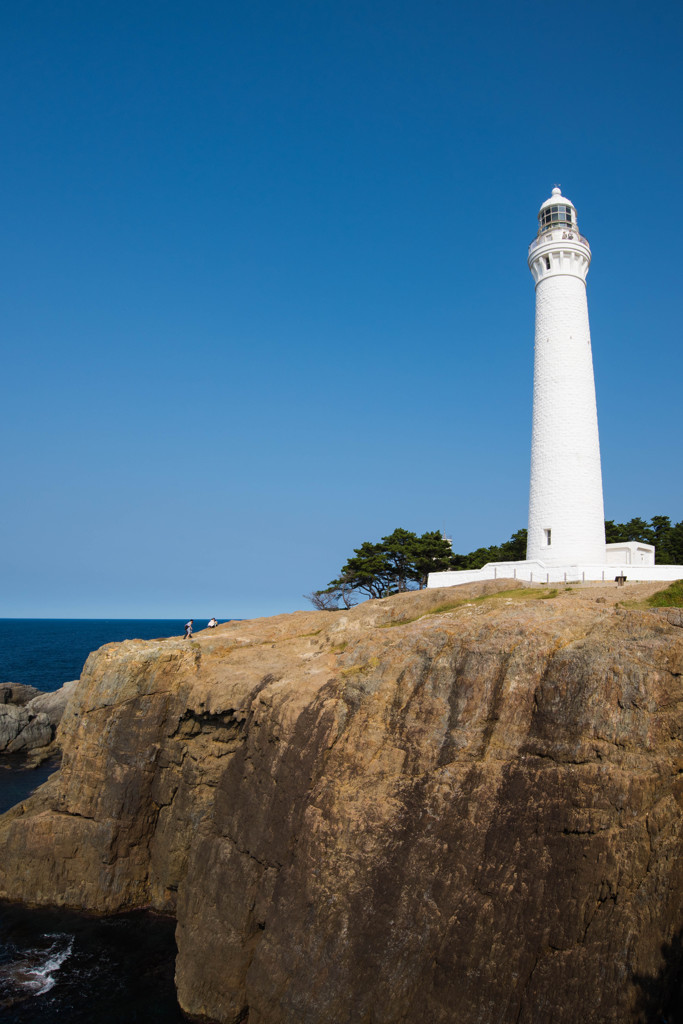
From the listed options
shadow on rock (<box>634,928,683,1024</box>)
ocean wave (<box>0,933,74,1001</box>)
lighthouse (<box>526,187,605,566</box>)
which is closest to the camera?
shadow on rock (<box>634,928,683,1024</box>)

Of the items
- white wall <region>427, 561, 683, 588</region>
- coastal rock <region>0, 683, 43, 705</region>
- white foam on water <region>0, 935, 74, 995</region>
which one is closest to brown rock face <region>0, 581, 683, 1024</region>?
white foam on water <region>0, 935, 74, 995</region>

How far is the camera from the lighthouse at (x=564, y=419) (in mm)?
35875

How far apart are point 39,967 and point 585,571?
28.0 meters

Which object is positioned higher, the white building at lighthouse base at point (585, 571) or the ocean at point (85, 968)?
the white building at lighthouse base at point (585, 571)

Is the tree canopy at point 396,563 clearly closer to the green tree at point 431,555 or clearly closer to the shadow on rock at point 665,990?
the green tree at point 431,555

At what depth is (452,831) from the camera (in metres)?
13.3

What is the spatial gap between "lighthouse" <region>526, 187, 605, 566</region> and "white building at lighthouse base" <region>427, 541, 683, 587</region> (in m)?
1.15

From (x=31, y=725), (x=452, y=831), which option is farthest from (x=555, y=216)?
(x=31, y=725)

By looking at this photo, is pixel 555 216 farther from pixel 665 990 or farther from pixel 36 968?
pixel 36 968

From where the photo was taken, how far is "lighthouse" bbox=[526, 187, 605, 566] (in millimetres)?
35875

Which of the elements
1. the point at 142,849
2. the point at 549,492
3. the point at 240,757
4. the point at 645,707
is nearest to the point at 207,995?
the point at 240,757

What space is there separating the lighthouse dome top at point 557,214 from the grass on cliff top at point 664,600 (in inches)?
1100

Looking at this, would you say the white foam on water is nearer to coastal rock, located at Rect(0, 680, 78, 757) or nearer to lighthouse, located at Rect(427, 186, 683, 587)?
coastal rock, located at Rect(0, 680, 78, 757)

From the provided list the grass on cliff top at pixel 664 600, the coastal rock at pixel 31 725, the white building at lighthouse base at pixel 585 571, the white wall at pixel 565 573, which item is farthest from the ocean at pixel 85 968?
the coastal rock at pixel 31 725
